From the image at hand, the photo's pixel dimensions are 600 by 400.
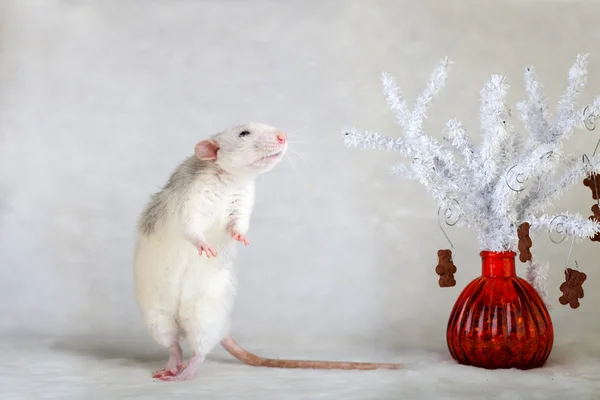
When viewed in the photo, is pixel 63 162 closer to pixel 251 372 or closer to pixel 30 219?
pixel 30 219

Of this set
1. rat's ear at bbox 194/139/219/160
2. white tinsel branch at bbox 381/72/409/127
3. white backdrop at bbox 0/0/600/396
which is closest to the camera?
rat's ear at bbox 194/139/219/160

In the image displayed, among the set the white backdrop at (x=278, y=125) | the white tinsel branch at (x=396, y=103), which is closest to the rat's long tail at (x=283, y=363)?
the white backdrop at (x=278, y=125)

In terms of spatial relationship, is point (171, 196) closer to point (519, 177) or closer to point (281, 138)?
point (281, 138)

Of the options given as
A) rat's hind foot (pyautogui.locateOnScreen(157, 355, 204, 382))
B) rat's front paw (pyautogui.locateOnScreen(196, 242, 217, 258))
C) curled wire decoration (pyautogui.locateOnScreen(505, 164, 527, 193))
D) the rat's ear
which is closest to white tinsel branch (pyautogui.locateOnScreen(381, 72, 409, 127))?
curled wire decoration (pyautogui.locateOnScreen(505, 164, 527, 193))

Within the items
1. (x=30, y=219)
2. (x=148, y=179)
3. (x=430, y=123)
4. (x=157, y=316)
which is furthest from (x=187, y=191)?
(x=430, y=123)

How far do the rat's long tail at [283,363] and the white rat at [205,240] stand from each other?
124 millimetres

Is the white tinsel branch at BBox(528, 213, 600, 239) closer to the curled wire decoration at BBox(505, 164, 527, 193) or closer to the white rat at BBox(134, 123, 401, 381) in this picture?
the curled wire decoration at BBox(505, 164, 527, 193)

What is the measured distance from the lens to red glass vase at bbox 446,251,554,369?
1.52 metres

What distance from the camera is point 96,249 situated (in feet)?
6.38

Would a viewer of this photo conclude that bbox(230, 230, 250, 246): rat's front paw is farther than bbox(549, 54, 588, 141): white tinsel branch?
No

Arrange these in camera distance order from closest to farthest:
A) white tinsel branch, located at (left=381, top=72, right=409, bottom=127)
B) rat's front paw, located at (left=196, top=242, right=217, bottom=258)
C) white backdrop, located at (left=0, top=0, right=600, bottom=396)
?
rat's front paw, located at (left=196, top=242, right=217, bottom=258) → white tinsel branch, located at (left=381, top=72, right=409, bottom=127) → white backdrop, located at (left=0, top=0, right=600, bottom=396)

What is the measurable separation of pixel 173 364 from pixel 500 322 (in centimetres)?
65

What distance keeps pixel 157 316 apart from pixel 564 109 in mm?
906

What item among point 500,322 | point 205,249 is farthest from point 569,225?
point 205,249
